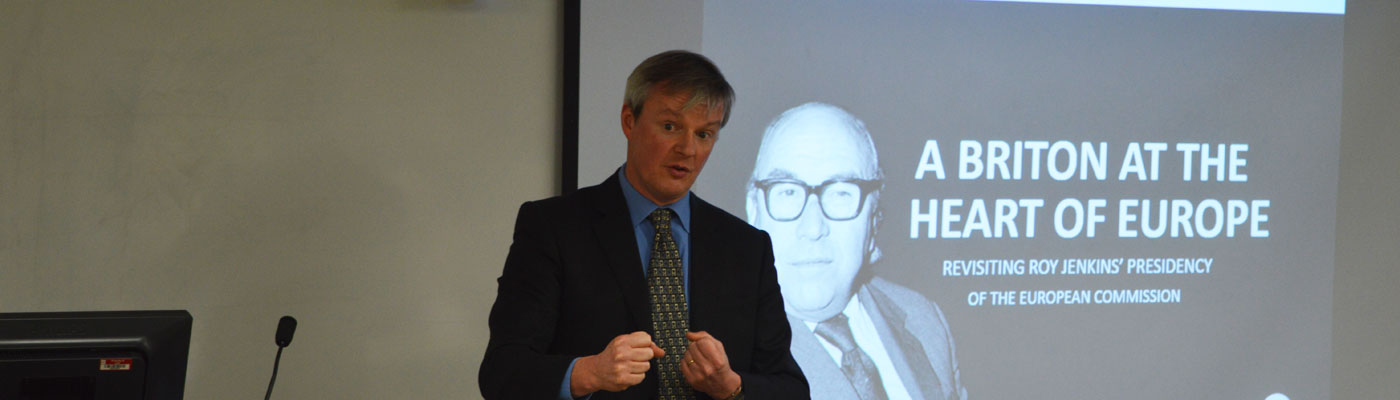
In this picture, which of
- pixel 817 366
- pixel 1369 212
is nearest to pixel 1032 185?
pixel 817 366

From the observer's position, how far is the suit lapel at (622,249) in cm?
164

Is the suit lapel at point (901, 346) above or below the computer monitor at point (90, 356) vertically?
below

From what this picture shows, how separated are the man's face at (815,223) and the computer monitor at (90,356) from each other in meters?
1.53

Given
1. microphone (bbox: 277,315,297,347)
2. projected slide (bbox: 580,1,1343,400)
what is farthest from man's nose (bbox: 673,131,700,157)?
projected slide (bbox: 580,1,1343,400)

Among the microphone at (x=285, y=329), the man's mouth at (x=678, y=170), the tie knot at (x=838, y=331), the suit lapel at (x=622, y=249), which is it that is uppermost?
the man's mouth at (x=678, y=170)

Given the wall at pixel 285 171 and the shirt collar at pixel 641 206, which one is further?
the wall at pixel 285 171

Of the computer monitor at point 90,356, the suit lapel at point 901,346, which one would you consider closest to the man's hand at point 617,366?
the computer monitor at point 90,356

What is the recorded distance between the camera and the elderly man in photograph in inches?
112

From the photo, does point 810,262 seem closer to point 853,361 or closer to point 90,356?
point 853,361

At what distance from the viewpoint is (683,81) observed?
1.62 meters

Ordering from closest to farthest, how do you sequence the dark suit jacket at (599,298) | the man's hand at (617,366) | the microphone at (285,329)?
1. the man's hand at (617,366)
2. the dark suit jacket at (599,298)
3. the microphone at (285,329)

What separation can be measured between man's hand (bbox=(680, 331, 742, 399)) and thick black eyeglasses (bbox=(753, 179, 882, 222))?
1286 millimetres

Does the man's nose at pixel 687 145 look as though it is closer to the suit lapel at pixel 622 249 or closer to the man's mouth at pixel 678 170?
the man's mouth at pixel 678 170

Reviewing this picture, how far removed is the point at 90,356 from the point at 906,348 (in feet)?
6.59
